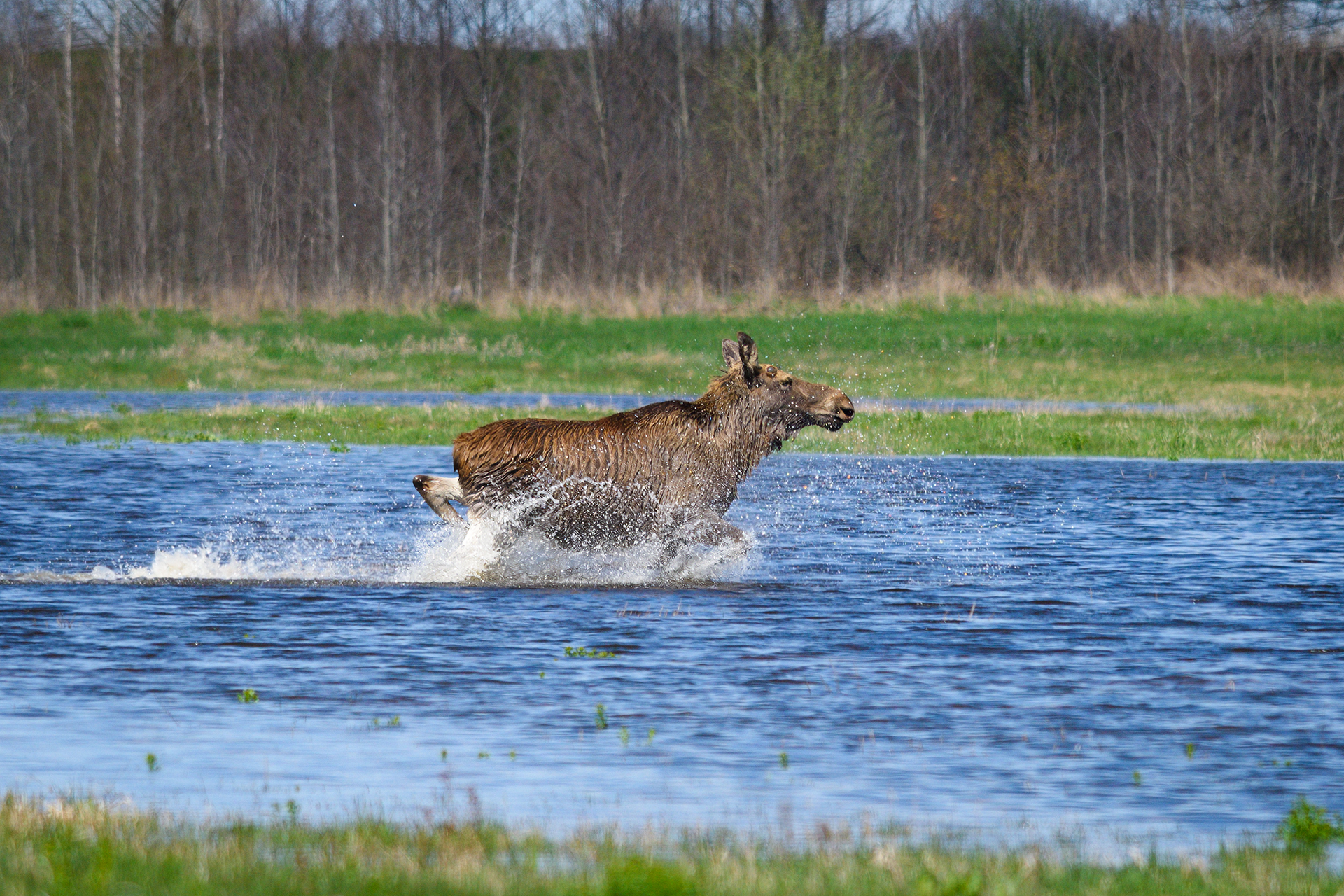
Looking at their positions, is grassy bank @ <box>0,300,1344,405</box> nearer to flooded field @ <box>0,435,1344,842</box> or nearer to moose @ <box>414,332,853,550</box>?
flooded field @ <box>0,435,1344,842</box>

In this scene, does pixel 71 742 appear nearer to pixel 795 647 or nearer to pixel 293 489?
pixel 795 647

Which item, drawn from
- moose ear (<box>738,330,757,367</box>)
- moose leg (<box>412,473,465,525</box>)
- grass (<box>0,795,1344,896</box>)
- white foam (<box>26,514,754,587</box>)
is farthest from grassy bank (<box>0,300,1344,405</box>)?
grass (<box>0,795,1344,896</box>)

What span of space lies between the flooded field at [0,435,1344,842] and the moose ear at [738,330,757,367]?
61.9 inches

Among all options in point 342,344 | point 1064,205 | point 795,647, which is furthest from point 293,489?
point 1064,205

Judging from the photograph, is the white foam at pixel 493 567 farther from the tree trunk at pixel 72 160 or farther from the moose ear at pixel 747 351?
the tree trunk at pixel 72 160

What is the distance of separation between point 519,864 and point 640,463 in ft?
23.6

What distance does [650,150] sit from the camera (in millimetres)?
47688

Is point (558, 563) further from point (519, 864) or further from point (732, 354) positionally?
point (519, 864)

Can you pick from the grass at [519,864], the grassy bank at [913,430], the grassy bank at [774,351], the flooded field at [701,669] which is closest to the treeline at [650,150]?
the grassy bank at [774,351]

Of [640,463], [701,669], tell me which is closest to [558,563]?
[640,463]

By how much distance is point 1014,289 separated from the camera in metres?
39.5

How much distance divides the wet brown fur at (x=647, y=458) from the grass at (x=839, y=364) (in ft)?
31.1

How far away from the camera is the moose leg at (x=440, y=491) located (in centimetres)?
1305

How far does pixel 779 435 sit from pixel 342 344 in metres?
22.9
